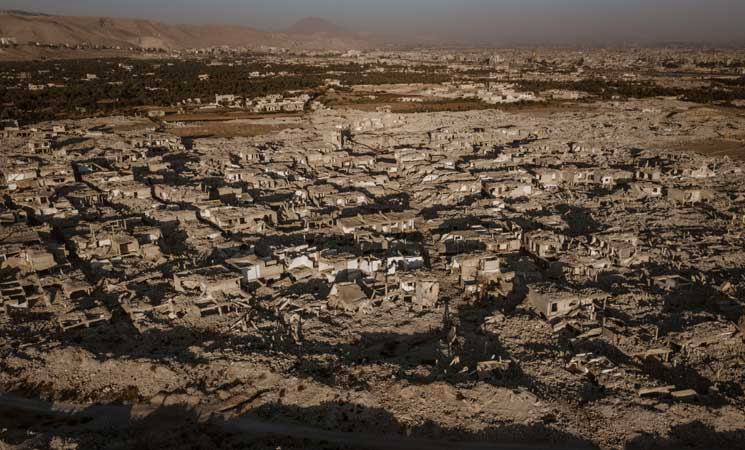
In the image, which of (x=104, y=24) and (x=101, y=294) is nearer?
(x=101, y=294)

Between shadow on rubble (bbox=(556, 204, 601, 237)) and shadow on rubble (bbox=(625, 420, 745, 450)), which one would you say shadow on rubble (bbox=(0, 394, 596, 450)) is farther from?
shadow on rubble (bbox=(556, 204, 601, 237))

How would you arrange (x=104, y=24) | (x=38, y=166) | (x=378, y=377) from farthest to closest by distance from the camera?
(x=104, y=24)
(x=38, y=166)
(x=378, y=377)

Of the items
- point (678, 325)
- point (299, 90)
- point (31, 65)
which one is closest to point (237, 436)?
point (678, 325)

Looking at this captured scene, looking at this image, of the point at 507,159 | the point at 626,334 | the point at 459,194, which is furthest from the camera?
the point at 507,159

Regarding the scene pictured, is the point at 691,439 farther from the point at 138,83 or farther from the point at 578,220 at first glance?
the point at 138,83

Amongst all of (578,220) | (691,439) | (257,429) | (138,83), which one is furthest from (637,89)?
(257,429)

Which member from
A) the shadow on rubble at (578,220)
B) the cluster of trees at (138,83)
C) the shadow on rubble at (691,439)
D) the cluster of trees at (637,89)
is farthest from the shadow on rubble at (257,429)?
the cluster of trees at (637,89)

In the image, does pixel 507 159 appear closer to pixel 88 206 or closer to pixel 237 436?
pixel 88 206

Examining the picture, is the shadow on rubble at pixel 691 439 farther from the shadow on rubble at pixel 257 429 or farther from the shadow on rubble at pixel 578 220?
the shadow on rubble at pixel 578 220
